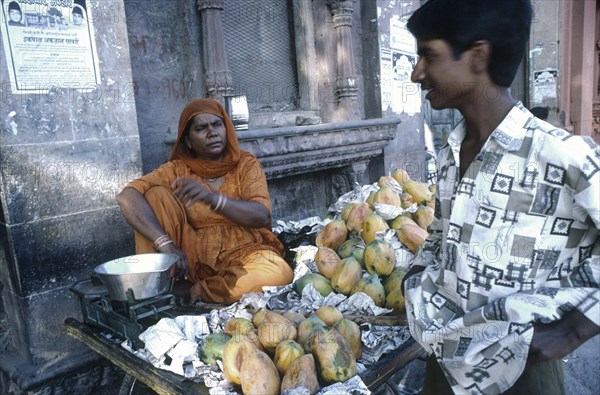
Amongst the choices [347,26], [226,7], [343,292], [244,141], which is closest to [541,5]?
[347,26]

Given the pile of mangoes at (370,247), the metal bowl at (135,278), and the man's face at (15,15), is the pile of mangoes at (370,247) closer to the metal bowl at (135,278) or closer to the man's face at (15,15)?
the metal bowl at (135,278)

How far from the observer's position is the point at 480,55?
117cm

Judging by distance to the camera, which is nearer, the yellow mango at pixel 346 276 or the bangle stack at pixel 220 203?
the yellow mango at pixel 346 276

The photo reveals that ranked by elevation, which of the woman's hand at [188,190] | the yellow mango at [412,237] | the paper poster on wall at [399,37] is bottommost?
the yellow mango at [412,237]

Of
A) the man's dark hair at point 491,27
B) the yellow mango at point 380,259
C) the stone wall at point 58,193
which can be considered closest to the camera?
the man's dark hair at point 491,27

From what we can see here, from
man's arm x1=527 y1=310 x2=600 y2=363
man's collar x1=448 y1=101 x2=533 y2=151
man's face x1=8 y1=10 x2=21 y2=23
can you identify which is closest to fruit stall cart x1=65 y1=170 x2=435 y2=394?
man's arm x1=527 y1=310 x2=600 y2=363

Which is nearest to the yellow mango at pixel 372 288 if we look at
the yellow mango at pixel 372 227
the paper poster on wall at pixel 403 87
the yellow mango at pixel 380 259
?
the yellow mango at pixel 380 259

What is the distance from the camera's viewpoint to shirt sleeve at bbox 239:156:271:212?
2.83 m

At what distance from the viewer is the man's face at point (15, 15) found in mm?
2373

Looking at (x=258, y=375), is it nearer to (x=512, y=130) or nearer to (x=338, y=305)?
(x=338, y=305)

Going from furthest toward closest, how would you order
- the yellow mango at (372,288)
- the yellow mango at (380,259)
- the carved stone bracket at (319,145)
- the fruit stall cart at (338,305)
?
the carved stone bracket at (319,145)
the yellow mango at (380,259)
the yellow mango at (372,288)
the fruit stall cart at (338,305)

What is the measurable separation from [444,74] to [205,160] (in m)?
2.01

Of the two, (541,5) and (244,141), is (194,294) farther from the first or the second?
(541,5)

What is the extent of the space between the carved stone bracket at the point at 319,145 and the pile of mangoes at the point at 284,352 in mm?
1886
